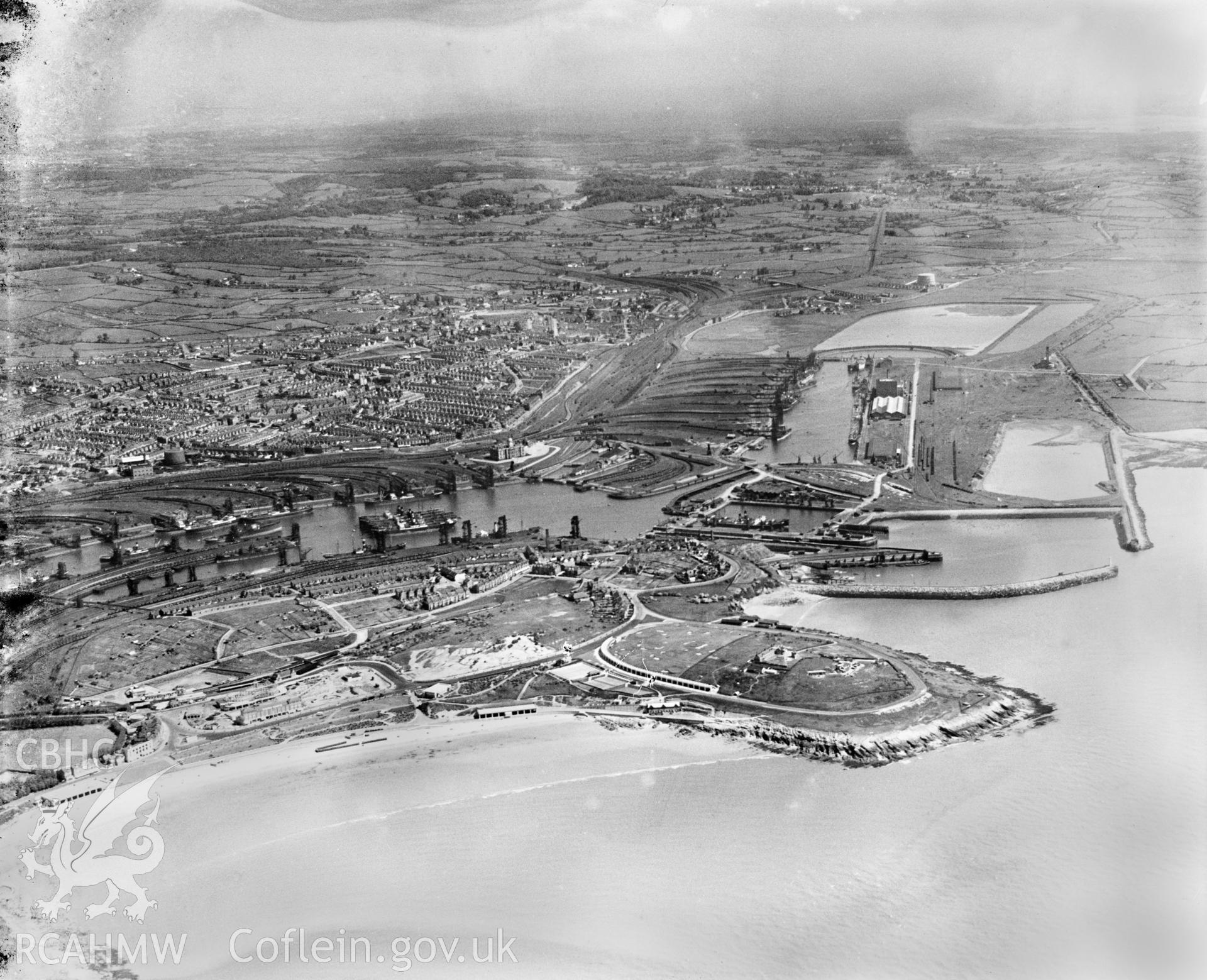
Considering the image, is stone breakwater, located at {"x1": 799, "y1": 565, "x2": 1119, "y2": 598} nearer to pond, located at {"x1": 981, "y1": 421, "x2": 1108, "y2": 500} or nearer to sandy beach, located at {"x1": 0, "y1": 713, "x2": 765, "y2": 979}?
pond, located at {"x1": 981, "y1": 421, "x2": 1108, "y2": 500}

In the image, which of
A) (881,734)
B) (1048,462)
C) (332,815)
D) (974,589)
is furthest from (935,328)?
(332,815)

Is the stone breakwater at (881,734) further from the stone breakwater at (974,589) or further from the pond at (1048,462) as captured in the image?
the pond at (1048,462)

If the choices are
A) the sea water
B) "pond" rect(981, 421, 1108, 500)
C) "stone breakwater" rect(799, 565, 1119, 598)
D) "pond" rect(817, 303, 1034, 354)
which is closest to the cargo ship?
"stone breakwater" rect(799, 565, 1119, 598)

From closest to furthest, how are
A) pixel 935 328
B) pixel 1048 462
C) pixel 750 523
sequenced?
pixel 750 523
pixel 1048 462
pixel 935 328

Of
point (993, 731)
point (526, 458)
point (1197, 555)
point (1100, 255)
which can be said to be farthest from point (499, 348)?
point (993, 731)

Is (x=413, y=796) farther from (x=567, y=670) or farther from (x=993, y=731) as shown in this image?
(x=993, y=731)

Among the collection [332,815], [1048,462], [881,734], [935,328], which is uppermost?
[935,328]

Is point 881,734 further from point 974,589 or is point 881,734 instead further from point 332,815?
point 332,815
